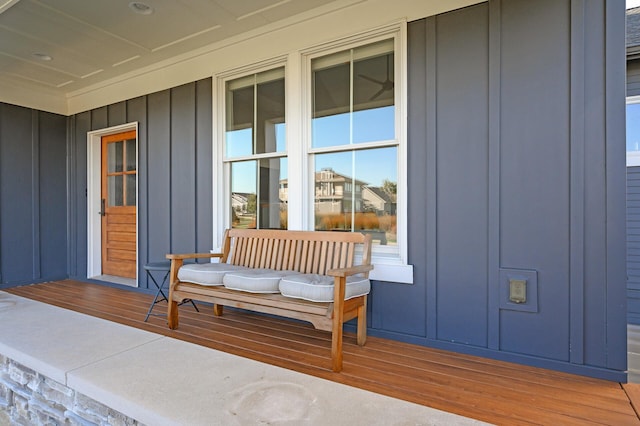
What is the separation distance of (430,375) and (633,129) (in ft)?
11.6

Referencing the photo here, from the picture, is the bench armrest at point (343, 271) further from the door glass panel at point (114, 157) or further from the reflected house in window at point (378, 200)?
the door glass panel at point (114, 157)

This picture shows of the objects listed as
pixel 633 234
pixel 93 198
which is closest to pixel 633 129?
pixel 633 234

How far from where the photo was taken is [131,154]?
15.7 ft

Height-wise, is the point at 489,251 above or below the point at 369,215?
below

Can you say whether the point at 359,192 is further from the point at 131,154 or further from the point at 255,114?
the point at 131,154

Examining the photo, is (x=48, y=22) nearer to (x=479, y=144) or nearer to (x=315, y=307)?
(x=315, y=307)

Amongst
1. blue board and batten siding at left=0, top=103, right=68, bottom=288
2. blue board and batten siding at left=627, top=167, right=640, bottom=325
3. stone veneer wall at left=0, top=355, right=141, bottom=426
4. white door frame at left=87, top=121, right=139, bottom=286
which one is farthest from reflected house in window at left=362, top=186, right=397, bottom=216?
blue board and batten siding at left=0, top=103, right=68, bottom=288

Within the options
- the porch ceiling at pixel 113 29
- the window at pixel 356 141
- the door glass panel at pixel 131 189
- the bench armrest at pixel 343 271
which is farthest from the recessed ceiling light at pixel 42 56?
the bench armrest at pixel 343 271

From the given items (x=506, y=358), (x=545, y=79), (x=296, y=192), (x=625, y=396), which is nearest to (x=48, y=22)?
(x=296, y=192)

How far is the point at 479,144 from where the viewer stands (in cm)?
248

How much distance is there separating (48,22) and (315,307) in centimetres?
348

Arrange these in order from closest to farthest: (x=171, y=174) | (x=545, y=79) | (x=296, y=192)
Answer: (x=545, y=79) < (x=296, y=192) < (x=171, y=174)

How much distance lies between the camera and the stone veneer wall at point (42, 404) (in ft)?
4.70

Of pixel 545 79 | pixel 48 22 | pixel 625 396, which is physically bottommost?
pixel 625 396
